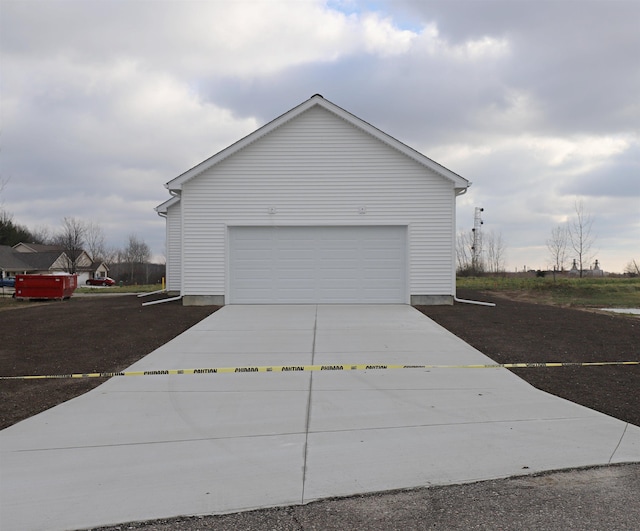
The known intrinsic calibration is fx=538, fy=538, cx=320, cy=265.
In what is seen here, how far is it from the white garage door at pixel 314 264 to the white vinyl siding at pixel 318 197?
328mm

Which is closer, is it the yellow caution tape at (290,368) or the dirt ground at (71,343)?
the dirt ground at (71,343)

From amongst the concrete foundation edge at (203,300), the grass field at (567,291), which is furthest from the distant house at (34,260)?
the concrete foundation edge at (203,300)

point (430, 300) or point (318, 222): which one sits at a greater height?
point (318, 222)

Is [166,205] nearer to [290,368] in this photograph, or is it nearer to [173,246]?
[173,246]

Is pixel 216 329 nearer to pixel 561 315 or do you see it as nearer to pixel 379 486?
pixel 379 486

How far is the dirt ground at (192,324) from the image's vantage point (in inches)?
281

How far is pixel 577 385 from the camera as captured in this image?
7.48 meters

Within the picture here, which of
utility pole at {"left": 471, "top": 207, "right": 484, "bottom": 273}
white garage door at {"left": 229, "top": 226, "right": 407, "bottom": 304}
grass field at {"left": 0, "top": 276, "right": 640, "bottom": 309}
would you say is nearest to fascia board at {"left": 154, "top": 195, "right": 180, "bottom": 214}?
white garage door at {"left": 229, "top": 226, "right": 407, "bottom": 304}

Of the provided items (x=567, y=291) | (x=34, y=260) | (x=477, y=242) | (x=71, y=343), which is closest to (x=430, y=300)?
(x=71, y=343)

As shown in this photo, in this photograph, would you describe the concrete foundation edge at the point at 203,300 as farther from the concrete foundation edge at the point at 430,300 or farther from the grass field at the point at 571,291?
the grass field at the point at 571,291

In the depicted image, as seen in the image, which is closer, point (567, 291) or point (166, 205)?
point (166, 205)

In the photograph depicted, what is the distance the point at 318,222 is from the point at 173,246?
805 cm

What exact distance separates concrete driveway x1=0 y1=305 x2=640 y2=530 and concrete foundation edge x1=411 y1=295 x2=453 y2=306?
7640 millimetres

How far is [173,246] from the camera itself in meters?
22.0
